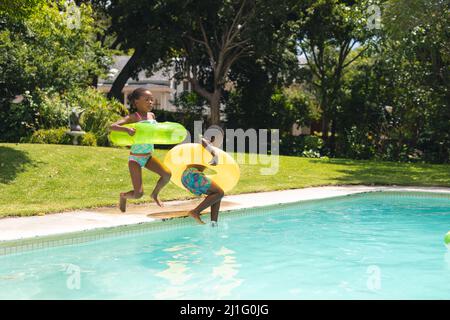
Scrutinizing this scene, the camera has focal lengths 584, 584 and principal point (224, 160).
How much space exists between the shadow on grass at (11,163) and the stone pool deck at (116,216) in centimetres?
349

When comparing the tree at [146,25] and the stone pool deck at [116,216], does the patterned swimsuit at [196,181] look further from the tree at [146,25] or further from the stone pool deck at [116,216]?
the tree at [146,25]

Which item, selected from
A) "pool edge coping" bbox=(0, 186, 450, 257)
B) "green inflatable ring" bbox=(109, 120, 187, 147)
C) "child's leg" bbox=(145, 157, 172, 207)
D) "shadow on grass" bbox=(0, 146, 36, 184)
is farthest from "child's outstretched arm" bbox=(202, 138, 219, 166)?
"shadow on grass" bbox=(0, 146, 36, 184)

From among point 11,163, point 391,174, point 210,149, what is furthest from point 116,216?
point 391,174

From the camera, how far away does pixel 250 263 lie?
8031 mm

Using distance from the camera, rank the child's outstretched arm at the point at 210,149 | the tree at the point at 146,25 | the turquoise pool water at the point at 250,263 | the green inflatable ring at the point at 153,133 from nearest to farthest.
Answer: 1. the turquoise pool water at the point at 250,263
2. the green inflatable ring at the point at 153,133
3. the child's outstretched arm at the point at 210,149
4. the tree at the point at 146,25

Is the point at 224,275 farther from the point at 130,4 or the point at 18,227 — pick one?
the point at 130,4

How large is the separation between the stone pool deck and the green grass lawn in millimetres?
561

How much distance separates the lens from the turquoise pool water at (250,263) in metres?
6.54

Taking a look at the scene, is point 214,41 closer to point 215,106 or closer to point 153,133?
point 215,106

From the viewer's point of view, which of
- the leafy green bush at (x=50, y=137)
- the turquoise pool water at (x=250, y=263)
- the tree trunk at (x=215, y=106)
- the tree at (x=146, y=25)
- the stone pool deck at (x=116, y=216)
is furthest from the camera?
the tree trunk at (x=215, y=106)

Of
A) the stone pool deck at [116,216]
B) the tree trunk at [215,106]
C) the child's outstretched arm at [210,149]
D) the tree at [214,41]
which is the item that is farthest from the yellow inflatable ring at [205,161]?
the tree trunk at [215,106]

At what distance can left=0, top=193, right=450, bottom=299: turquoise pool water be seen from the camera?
6539 mm

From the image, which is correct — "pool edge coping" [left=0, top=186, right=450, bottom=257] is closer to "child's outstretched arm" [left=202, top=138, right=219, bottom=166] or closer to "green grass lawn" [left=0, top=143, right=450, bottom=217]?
"child's outstretched arm" [left=202, top=138, right=219, bottom=166]
